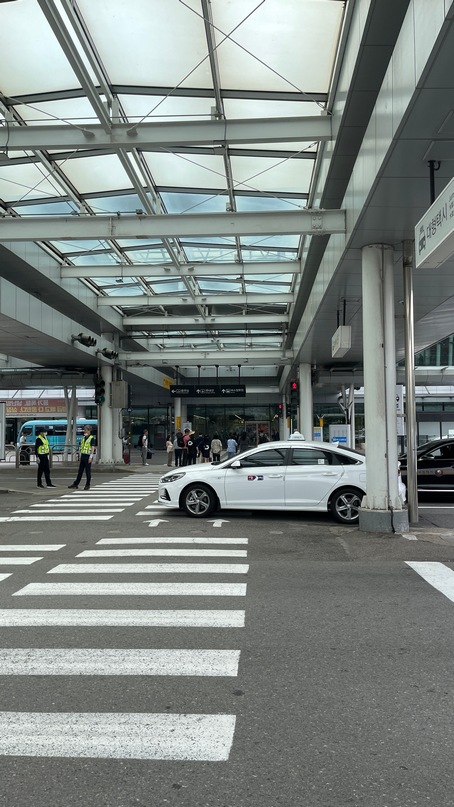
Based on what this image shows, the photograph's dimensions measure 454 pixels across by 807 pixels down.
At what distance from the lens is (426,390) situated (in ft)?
146

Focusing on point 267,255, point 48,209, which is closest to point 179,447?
point 267,255

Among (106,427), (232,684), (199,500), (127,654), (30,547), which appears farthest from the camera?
(106,427)

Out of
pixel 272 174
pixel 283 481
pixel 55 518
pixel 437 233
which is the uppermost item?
pixel 272 174

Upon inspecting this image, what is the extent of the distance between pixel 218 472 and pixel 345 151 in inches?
242

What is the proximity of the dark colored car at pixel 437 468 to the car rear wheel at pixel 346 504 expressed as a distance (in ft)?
14.2

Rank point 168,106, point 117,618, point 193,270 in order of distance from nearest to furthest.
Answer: point 117,618
point 168,106
point 193,270

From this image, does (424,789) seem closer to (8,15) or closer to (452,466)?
(8,15)

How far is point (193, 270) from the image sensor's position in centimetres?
1778

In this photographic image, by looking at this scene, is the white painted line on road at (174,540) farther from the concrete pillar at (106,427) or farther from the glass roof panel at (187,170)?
the concrete pillar at (106,427)

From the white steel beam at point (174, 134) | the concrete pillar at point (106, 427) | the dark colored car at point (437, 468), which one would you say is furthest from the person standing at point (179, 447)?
the white steel beam at point (174, 134)

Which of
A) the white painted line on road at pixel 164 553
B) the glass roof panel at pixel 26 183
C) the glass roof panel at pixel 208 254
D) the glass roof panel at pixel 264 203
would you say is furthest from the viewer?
the glass roof panel at pixel 208 254

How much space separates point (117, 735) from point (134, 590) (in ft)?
10.9

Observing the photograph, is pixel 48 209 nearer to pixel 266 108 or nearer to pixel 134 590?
pixel 266 108

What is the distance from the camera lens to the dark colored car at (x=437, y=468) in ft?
51.4
